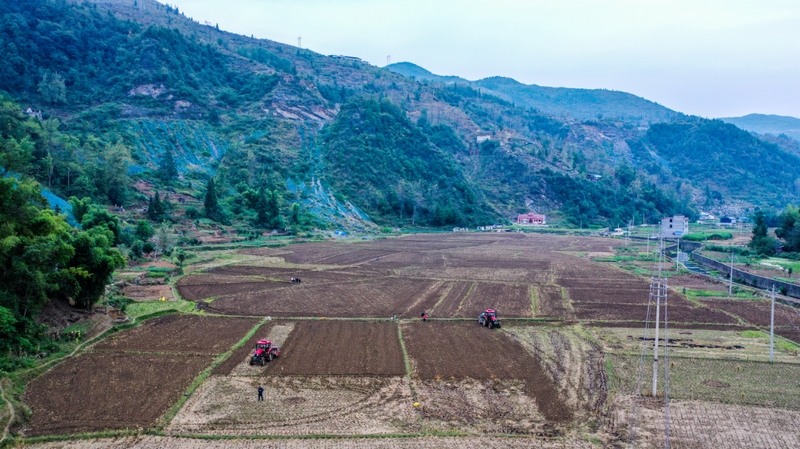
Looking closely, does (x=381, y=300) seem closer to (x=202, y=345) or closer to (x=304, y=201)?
(x=202, y=345)

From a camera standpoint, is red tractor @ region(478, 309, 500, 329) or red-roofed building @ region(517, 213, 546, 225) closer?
red tractor @ region(478, 309, 500, 329)

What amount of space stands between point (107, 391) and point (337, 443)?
897cm

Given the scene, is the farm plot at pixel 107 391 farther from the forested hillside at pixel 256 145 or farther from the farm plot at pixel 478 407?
the forested hillside at pixel 256 145

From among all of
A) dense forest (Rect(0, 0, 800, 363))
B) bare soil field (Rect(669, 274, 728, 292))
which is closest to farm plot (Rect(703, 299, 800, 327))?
bare soil field (Rect(669, 274, 728, 292))

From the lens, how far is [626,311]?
33.2 meters

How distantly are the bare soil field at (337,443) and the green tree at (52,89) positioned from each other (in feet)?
330

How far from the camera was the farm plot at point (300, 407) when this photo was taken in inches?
620

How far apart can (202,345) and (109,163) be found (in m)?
54.7

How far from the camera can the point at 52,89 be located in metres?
94.6

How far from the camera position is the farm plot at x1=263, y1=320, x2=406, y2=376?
2091 cm

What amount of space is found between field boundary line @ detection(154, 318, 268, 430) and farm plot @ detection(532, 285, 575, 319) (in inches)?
665

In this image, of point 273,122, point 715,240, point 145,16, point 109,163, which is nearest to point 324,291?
point 109,163

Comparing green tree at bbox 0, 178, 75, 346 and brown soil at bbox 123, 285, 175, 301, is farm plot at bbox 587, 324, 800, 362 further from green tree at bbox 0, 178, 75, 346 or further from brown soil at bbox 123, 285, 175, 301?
brown soil at bbox 123, 285, 175, 301

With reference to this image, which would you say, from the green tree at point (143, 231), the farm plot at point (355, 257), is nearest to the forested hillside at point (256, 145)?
the green tree at point (143, 231)
